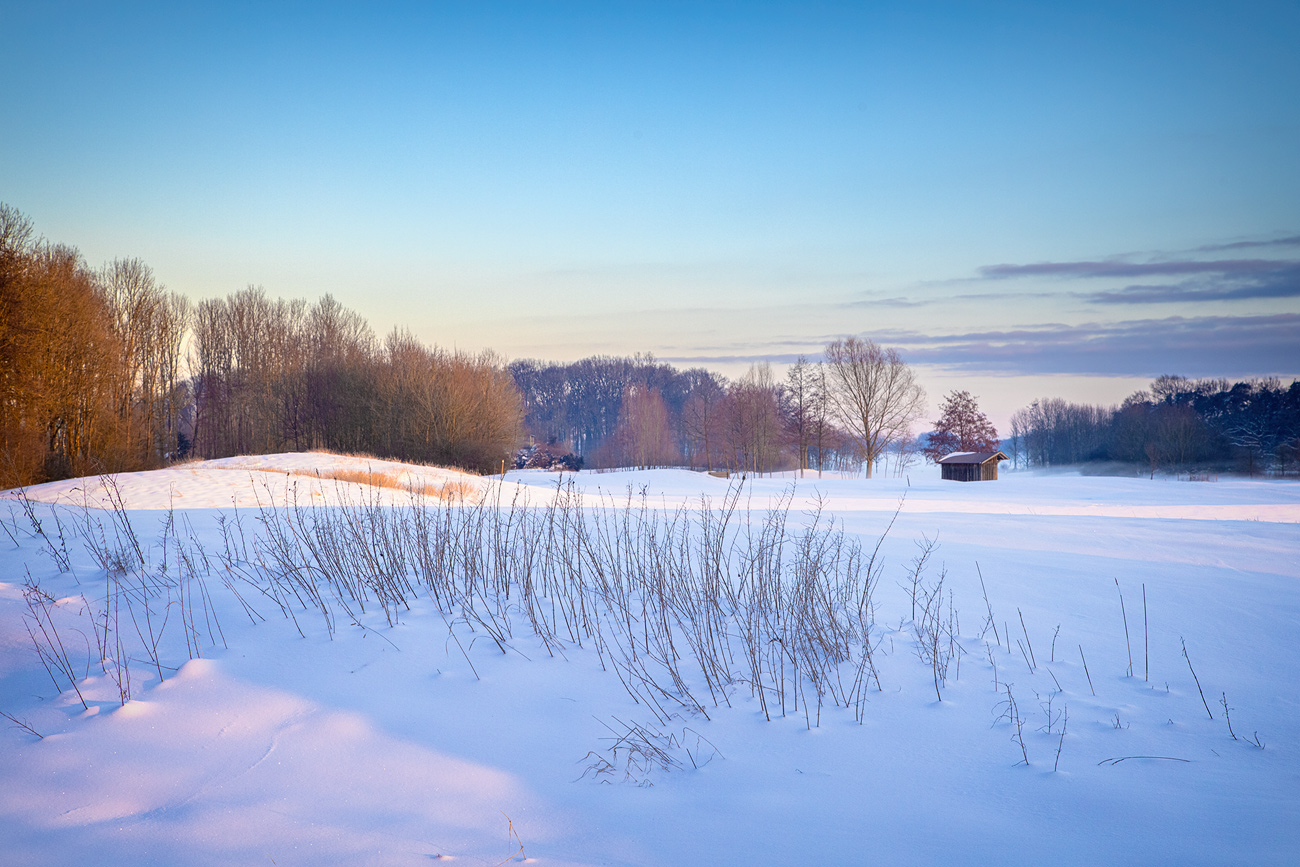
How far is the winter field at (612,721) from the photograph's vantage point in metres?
2.92

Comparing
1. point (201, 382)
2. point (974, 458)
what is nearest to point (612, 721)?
point (974, 458)

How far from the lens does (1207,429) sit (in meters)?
37.4

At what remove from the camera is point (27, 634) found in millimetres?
4641

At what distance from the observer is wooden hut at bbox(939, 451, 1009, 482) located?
29.5 meters

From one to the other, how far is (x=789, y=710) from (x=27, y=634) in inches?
208

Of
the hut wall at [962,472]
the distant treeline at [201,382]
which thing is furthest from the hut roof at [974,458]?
the distant treeline at [201,382]

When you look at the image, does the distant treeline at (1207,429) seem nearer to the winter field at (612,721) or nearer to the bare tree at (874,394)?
the bare tree at (874,394)

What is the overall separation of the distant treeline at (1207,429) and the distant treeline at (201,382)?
3626 cm

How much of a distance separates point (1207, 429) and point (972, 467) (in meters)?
18.9

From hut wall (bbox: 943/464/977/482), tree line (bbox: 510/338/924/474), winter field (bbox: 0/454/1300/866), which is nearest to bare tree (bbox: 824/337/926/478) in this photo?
tree line (bbox: 510/338/924/474)

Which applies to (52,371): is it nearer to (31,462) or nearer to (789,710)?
(31,462)

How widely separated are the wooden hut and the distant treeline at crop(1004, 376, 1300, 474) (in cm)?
1228

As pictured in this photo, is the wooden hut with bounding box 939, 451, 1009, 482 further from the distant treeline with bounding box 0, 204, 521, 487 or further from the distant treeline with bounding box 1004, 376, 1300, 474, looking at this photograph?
the distant treeline with bounding box 0, 204, 521, 487

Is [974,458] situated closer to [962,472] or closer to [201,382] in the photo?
[962,472]
